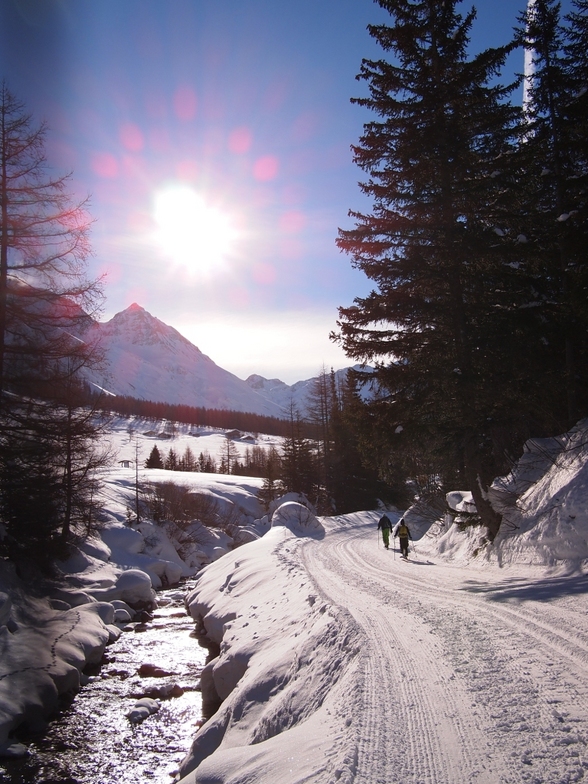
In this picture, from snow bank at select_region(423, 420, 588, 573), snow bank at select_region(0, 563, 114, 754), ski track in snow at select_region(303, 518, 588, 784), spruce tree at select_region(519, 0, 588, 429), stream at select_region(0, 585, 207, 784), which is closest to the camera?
ski track in snow at select_region(303, 518, 588, 784)

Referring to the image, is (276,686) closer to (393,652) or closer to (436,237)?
(393,652)

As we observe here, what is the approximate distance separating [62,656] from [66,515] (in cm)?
1038

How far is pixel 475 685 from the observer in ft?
16.2

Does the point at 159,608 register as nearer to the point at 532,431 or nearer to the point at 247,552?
the point at 247,552

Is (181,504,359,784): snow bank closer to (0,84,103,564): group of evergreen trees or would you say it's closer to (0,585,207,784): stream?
(0,585,207,784): stream

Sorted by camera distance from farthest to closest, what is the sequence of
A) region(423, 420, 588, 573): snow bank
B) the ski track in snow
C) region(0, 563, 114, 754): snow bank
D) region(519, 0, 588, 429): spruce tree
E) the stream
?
region(519, 0, 588, 429): spruce tree
region(423, 420, 588, 573): snow bank
region(0, 563, 114, 754): snow bank
the stream
the ski track in snow

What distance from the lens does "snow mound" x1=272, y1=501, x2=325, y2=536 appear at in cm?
3000

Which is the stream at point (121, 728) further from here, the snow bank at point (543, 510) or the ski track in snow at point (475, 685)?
the snow bank at point (543, 510)

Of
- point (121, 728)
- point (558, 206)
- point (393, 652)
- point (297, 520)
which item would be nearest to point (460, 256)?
point (558, 206)

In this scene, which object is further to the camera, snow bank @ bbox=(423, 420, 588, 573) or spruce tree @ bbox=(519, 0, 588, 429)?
spruce tree @ bbox=(519, 0, 588, 429)

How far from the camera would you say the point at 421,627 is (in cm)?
719

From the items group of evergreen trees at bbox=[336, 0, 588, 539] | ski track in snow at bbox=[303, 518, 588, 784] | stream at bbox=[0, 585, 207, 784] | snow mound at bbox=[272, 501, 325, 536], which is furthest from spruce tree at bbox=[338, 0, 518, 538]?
snow mound at bbox=[272, 501, 325, 536]

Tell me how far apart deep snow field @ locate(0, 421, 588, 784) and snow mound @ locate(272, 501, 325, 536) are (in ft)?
38.2

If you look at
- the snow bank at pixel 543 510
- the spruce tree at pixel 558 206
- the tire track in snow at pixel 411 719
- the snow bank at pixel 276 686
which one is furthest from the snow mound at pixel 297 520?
the tire track in snow at pixel 411 719
